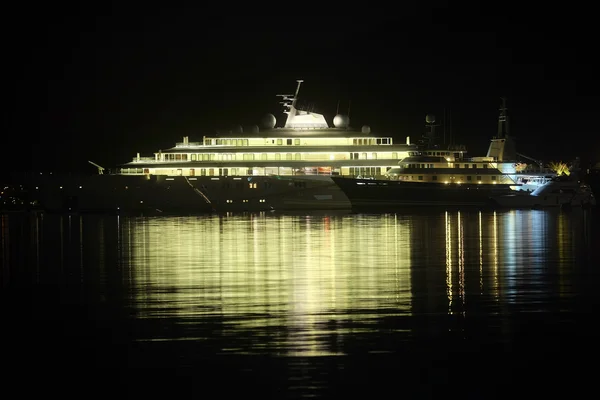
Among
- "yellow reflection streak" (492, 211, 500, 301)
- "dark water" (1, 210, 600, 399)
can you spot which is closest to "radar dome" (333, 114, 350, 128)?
"yellow reflection streak" (492, 211, 500, 301)

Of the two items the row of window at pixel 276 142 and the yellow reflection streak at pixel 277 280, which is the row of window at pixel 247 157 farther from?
the yellow reflection streak at pixel 277 280

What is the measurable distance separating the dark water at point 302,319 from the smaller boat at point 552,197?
37.4m

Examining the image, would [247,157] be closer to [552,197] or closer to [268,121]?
[268,121]

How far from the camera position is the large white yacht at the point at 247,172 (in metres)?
66.1

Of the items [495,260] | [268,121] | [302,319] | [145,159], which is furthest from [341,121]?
[302,319]

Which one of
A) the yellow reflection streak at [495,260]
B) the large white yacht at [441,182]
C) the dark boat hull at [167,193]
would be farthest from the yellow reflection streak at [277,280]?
the large white yacht at [441,182]

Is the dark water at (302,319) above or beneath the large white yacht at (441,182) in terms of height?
beneath

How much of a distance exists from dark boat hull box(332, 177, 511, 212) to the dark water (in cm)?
3446

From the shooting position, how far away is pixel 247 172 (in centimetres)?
7000

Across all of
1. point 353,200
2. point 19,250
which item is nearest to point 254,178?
point 353,200

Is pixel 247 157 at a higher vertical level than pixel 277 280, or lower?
higher

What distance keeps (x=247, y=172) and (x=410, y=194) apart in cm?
1177

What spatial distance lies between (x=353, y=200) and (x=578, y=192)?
1675 cm


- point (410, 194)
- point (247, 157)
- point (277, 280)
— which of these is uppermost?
point (247, 157)
